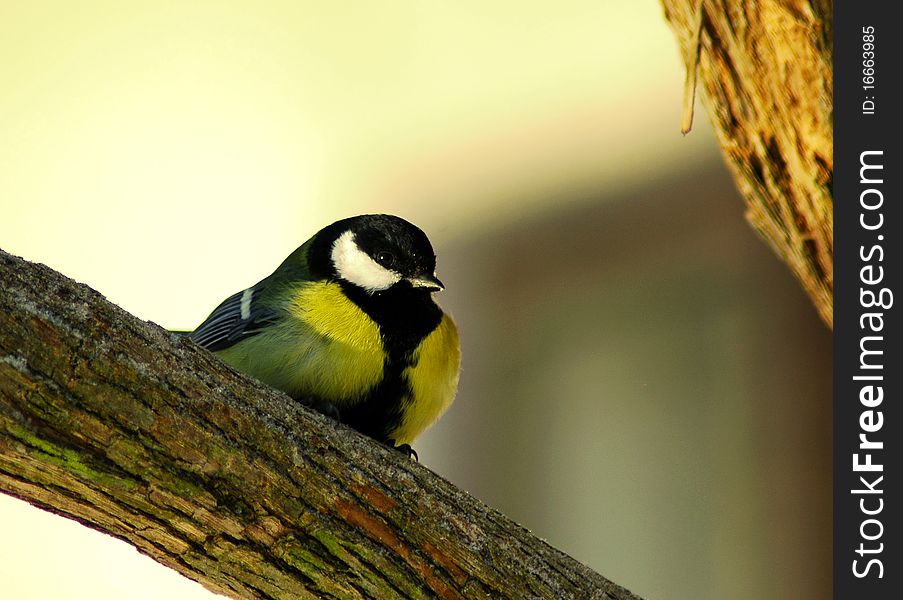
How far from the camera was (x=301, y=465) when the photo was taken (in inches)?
52.2

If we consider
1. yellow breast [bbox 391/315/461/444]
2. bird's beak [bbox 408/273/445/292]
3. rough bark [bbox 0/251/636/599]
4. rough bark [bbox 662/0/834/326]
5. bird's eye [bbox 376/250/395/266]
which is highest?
rough bark [bbox 662/0/834/326]

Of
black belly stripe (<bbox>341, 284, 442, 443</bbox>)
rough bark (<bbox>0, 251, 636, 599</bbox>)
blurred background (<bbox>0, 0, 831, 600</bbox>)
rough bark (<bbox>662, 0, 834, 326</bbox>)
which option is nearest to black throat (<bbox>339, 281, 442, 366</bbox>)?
black belly stripe (<bbox>341, 284, 442, 443</bbox>)

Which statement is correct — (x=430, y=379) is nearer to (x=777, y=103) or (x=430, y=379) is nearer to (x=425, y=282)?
(x=425, y=282)

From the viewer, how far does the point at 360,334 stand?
180cm

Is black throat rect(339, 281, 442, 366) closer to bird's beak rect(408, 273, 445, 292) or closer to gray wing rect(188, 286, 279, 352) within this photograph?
bird's beak rect(408, 273, 445, 292)

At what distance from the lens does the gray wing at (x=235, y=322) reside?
1.89 m

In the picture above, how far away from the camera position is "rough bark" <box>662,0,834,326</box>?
1.53 m

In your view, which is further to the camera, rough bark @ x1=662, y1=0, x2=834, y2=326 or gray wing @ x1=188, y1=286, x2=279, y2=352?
gray wing @ x1=188, y1=286, x2=279, y2=352

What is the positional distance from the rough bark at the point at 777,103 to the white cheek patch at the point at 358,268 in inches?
21.1

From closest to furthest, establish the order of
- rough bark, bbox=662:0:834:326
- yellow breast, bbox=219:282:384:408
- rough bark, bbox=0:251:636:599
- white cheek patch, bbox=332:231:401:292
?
1. rough bark, bbox=0:251:636:599
2. rough bark, bbox=662:0:834:326
3. yellow breast, bbox=219:282:384:408
4. white cheek patch, bbox=332:231:401:292

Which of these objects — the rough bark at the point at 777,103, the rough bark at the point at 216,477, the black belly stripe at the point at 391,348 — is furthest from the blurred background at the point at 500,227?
the rough bark at the point at 216,477

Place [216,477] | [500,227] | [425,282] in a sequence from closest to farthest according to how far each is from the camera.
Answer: [216,477] < [425,282] < [500,227]

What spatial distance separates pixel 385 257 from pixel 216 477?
0.70 metres

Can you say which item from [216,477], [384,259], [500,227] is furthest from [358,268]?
[500,227]
